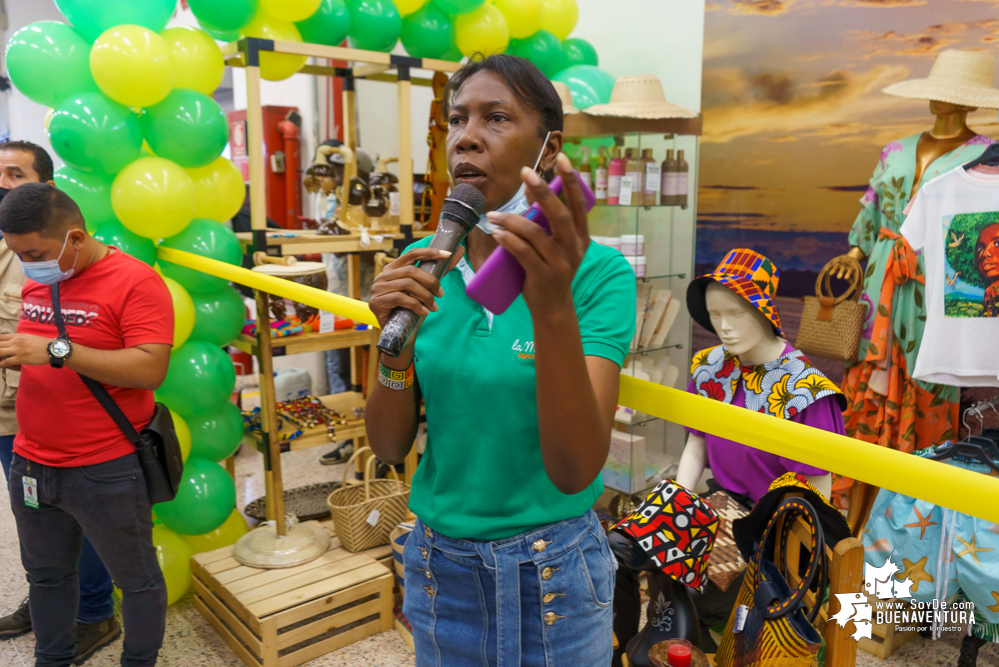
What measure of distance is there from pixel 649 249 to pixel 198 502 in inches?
97.5

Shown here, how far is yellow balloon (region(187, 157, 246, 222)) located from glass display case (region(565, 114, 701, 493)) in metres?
1.60

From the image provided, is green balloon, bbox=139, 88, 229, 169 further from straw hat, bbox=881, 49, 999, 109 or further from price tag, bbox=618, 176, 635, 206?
straw hat, bbox=881, 49, 999, 109

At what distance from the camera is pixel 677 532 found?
1.90m

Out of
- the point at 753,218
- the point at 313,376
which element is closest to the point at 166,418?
the point at 753,218

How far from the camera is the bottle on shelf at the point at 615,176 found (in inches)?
149

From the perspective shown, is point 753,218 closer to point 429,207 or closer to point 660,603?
point 429,207

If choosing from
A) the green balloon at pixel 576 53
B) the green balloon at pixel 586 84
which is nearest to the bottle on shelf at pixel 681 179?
the green balloon at pixel 586 84

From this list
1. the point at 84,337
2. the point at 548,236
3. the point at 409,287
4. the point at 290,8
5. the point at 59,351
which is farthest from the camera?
the point at 290,8

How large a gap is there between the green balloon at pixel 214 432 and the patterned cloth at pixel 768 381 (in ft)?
6.54

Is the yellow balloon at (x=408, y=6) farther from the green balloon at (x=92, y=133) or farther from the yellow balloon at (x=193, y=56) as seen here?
the green balloon at (x=92, y=133)

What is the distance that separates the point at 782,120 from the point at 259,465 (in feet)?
12.4

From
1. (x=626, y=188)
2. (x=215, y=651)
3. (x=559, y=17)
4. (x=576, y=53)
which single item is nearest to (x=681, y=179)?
(x=626, y=188)

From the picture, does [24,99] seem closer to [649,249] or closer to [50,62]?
[50,62]

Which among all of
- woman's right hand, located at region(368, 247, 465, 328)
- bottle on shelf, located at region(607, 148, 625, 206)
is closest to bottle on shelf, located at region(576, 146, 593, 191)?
bottle on shelf, located at region(607, 148, 625, 206)
